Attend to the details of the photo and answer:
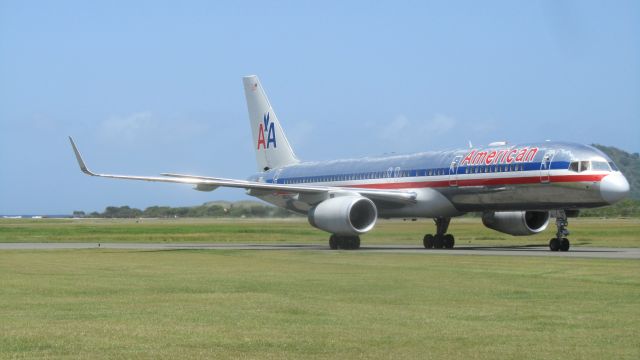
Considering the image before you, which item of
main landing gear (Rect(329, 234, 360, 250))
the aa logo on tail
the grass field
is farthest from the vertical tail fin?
the grass field

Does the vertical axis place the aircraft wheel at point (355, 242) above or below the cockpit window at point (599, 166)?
below

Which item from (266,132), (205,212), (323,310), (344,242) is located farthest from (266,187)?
(205,212)

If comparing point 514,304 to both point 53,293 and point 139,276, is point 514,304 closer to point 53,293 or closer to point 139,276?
point 53,293

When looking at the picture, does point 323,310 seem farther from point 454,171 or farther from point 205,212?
point 205,212

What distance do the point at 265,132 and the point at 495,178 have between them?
59.9 ft

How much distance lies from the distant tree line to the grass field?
30455 mm

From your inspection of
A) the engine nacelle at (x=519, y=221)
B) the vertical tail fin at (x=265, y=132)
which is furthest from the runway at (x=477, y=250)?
the vertical tail fin at (x=265, y=132)

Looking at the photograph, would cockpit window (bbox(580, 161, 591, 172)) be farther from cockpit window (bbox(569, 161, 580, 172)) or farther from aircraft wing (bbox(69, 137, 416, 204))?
aircraft wing (bbox(69, 137, 416, 204))

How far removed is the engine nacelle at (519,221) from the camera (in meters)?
40.0

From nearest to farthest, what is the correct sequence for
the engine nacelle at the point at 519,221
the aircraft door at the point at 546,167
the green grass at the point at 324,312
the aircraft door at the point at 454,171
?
the green grass at the point at 324,312 < the aircraft door at the point at 546,167 < the aircraft door at the point at 454,171 < the engine nacelle at the point at 519,221

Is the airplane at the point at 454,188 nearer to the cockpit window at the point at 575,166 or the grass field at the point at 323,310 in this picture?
the cockpit window at the point at 575,166

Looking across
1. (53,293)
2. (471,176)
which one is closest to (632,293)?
(53,293)

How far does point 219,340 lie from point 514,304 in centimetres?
557

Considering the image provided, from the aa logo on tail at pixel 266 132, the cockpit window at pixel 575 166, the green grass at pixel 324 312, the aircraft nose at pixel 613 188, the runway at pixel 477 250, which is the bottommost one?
the green grass at pixel 324 312
